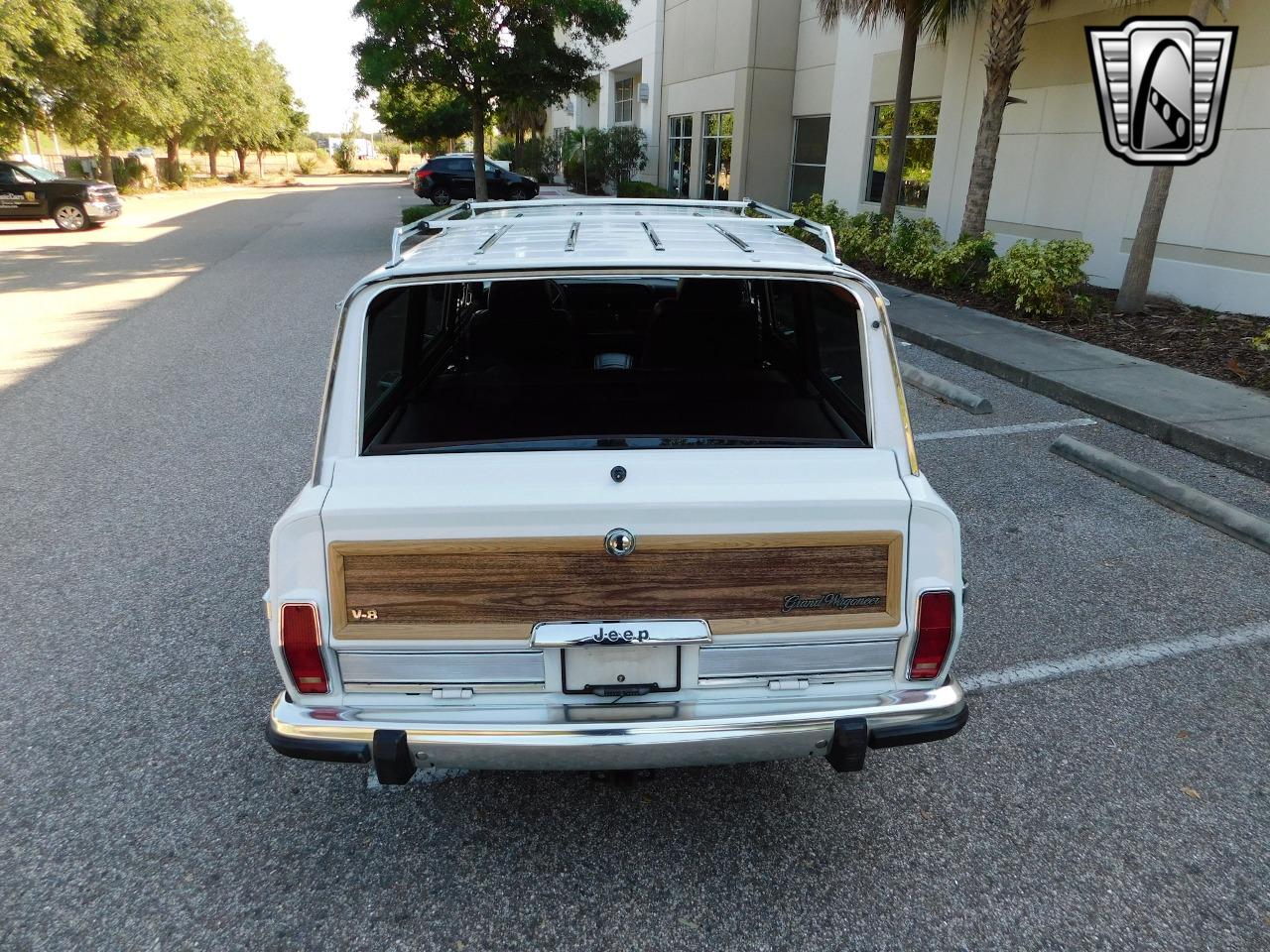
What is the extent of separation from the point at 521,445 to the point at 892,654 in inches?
51.7

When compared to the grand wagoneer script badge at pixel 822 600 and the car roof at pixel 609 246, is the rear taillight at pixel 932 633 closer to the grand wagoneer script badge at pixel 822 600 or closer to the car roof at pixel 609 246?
the grand wagoneer script badge at pixel 822 600

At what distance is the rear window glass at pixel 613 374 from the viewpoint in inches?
118

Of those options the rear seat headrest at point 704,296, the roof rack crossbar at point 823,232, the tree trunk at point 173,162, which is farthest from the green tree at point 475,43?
the tree trunk at point 173,162

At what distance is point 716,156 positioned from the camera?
2550cm

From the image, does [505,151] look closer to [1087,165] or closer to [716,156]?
[716,156]

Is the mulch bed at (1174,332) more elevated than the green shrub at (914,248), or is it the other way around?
the green shrub at (914,248)

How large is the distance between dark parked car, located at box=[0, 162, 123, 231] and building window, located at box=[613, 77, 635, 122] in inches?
908

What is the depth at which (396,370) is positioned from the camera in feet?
11.4

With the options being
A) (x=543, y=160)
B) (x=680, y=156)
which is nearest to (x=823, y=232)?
(x=680, y=156)

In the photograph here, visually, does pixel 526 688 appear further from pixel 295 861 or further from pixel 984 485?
pixel 984 485

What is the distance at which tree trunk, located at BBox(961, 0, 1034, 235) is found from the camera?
11352mm

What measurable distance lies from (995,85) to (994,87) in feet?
0.09

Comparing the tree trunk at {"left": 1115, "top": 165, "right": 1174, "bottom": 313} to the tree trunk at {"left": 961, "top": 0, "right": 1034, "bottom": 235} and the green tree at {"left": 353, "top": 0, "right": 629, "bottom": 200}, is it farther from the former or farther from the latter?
the green tree at {"left": 353, "top": 0, "right": 629, "bottom": 200}

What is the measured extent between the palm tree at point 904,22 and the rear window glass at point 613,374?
1136cm
